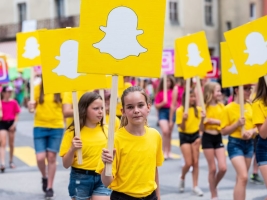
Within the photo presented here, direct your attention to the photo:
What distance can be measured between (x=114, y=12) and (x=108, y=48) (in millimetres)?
261

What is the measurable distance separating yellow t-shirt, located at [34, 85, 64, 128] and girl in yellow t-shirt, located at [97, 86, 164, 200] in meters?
3.78

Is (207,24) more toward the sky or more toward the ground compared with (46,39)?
more toward the sky

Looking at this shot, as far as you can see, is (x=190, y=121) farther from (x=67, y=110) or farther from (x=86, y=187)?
(x=86, y=187)

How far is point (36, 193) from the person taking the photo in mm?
8586

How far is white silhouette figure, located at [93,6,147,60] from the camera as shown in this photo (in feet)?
14.1

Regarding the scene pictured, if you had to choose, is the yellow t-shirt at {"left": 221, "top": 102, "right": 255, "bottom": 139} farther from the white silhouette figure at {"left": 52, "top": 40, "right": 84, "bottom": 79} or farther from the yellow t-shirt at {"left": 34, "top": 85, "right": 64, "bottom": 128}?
the yellow t-shirt at {"left": 34, "top": 85, "right": 64, "bottom": 128}

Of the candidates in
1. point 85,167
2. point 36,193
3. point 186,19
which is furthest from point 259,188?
point 186,19

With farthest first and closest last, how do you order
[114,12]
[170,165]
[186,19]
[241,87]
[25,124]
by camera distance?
→ [186,19], [25,124], [170,165], [241,87], [114,12]

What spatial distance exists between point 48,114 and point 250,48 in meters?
3.42

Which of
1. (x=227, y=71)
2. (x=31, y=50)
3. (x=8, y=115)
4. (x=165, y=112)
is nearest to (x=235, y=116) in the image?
(x=227, y=71)

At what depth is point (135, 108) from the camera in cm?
439

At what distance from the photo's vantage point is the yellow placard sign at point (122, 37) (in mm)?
4293

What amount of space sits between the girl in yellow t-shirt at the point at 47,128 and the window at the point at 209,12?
3063cm

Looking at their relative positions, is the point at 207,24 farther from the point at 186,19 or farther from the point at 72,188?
the point at 72,188
